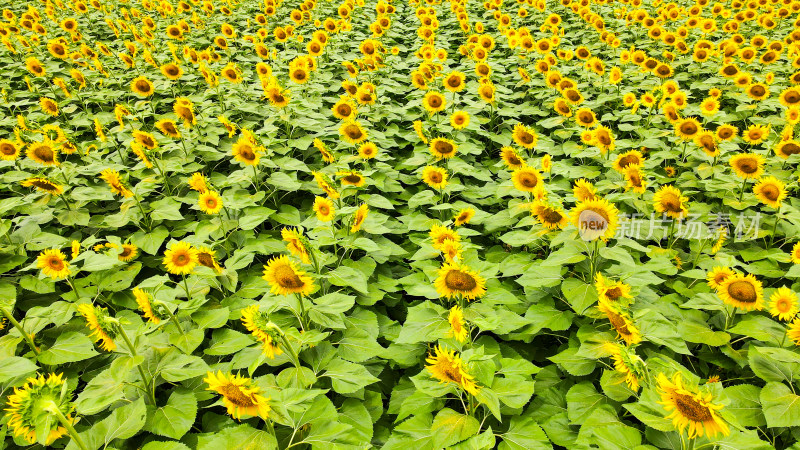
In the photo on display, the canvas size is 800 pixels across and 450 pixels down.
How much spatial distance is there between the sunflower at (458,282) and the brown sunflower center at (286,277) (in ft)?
2.97

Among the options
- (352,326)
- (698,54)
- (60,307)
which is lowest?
(352,326)

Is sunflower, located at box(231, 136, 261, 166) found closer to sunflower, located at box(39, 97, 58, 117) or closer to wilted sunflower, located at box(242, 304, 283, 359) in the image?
wilted sunflower, located at box(242, 304, 283, 359)

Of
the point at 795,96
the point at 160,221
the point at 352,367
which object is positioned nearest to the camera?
the point at 352,367

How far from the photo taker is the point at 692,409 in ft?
6.38

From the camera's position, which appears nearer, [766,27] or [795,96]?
[795,96]

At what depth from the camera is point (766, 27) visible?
859 cm

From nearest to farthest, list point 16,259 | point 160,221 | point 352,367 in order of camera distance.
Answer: point 352,367 → point 16,259 → point 160,221

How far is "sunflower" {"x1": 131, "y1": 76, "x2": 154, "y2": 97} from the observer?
560 centimetres

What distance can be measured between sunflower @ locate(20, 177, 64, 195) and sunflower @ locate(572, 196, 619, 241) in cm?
457

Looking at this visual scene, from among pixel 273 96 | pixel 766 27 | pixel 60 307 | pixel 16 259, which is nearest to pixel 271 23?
pixel 273 96

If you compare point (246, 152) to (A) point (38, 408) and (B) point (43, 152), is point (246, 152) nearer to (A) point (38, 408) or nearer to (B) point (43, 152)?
(B) point (43, 152)

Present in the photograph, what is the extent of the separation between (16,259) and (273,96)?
2958 millimetres

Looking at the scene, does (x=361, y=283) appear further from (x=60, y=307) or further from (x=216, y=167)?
(x=216, y=167)

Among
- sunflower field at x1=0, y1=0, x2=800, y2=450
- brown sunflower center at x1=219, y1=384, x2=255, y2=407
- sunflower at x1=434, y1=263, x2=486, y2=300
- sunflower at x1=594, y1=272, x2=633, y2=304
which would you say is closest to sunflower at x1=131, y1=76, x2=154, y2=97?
sunflower field at x1=0, y1=0, x2=800, y2=450
